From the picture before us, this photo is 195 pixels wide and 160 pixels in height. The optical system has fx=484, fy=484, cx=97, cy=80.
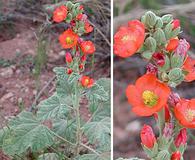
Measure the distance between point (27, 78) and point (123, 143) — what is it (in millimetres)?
715

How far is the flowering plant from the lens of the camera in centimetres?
166

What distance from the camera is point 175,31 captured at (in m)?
0.97

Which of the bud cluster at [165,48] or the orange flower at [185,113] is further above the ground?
the bud cluster at [165,48]

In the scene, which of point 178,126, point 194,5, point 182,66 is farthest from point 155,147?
point 194,5

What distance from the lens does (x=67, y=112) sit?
5.94ft

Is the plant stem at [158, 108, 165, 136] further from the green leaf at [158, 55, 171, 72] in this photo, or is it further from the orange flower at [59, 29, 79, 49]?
the orange flower at [59, 29, 79, 49]

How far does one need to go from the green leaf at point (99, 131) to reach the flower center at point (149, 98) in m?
0.64

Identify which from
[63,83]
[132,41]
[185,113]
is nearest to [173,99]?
[185,113]

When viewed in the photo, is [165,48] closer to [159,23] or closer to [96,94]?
[159,23]

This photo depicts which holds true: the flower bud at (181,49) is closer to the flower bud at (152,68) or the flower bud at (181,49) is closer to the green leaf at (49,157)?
the flower bud at (152,68)

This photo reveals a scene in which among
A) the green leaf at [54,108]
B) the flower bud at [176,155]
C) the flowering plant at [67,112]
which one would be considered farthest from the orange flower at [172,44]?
the green leaf at [54,108]

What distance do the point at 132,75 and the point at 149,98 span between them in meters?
1.53

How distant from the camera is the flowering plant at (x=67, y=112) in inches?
65.5

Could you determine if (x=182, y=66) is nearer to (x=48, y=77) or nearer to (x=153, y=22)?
(x=153, y=22)
